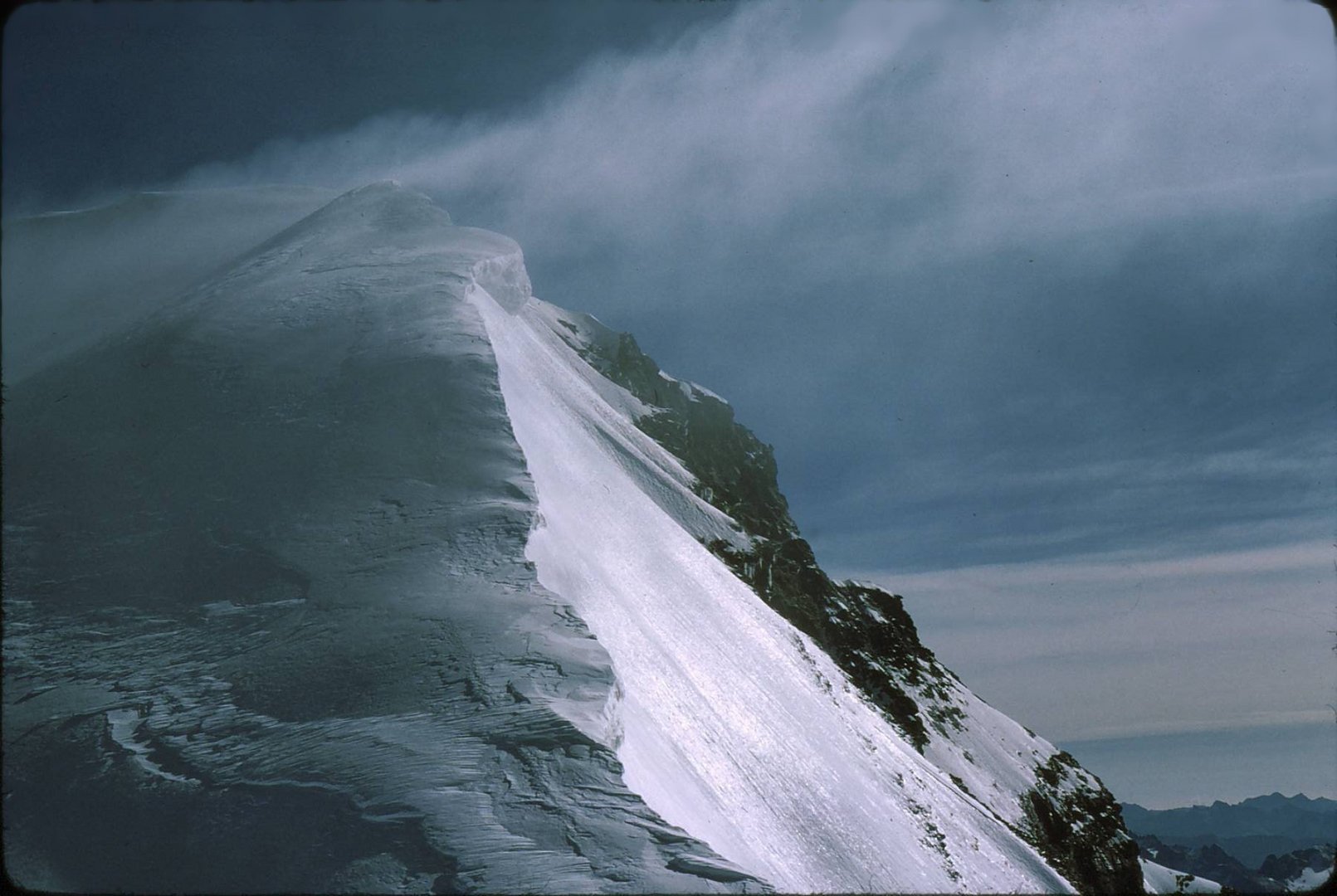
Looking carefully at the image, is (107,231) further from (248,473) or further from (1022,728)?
(1022,728)

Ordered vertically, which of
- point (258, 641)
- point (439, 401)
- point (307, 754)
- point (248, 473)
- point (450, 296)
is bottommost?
point (307, 754)

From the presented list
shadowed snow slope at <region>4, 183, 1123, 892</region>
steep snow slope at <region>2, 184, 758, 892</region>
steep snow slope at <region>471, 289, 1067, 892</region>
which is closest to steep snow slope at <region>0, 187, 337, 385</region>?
shadowed snow slope at <region>4, 183, 1123, 892</region>

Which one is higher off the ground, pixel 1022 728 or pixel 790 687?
pixel 1022 728

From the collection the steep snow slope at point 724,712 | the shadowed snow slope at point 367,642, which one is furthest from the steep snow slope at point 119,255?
the steep snow slope at point 724,712

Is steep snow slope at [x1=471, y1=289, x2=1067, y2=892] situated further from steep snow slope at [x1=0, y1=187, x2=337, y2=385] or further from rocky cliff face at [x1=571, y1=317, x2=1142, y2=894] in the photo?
rocky cliff face at [x1=571, y1=317, x2=1142, y2=894]

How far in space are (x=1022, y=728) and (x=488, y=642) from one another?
72.3m

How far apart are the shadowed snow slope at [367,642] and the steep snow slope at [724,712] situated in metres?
0.13

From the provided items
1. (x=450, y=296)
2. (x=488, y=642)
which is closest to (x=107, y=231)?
(x=450, y=296)

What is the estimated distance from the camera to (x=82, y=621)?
39.1ft

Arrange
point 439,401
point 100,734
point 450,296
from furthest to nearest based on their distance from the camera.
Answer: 1. point 450,296
2. point 439,401
3. point 100,734

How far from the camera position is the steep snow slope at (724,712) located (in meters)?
13.1

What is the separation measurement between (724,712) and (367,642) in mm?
8793

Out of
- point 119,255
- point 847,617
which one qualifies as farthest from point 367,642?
point 847,617

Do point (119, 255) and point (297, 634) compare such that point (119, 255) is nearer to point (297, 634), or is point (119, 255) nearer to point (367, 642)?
point (297, 634)
